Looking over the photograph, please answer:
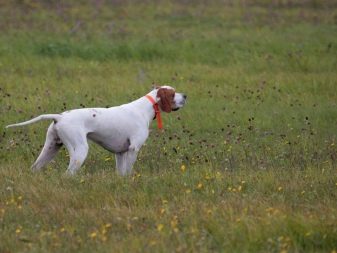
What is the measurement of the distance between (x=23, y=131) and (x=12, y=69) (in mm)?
4450

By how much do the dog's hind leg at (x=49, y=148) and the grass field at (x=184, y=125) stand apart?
0.49ft

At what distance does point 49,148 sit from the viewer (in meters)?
9.38

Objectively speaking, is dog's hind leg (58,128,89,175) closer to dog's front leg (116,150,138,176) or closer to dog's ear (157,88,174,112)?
dog's front leg (116,150,138,176)

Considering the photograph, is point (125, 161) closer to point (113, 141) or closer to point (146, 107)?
point (113, 141)

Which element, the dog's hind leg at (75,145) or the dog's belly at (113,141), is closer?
the dog's hind leg at (75,145)

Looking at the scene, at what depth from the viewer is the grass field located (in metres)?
7.16

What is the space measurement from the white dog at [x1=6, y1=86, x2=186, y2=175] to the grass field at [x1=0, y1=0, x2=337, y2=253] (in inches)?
8.3

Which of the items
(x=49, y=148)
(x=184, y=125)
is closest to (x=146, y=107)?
(x=49, y=148)

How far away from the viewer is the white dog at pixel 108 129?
908 cm

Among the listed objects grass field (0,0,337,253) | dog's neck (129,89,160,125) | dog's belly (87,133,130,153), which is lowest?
grass field (0,0,337,253)

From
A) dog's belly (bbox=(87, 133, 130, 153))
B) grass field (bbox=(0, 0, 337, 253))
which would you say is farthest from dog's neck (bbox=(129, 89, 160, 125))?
grass field (bbox=(0, 0, 337, 253))

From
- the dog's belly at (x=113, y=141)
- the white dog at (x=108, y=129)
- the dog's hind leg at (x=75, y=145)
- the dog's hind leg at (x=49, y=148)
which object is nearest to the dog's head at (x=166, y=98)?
the white dog at (x=108, y=129)

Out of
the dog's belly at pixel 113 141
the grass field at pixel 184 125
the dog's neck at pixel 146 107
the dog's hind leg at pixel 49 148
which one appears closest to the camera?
the grass field at pixel 184 125

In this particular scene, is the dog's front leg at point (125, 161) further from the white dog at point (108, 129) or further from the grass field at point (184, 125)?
the grass field at point (184, 125)
